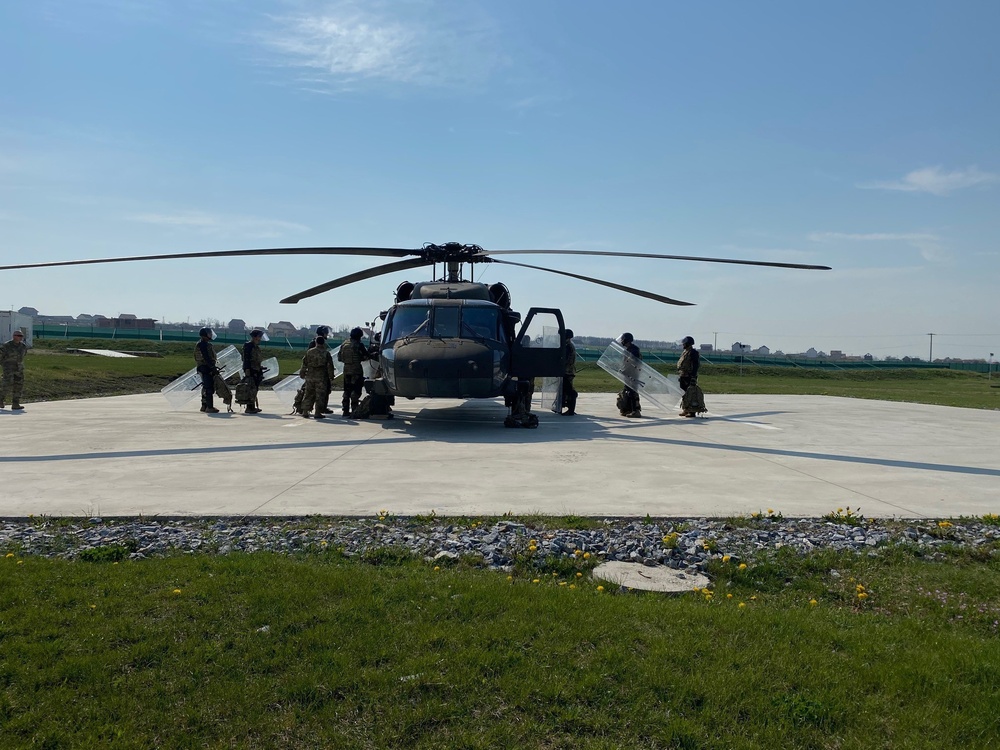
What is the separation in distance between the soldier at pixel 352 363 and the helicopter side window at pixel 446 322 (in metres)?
2.48

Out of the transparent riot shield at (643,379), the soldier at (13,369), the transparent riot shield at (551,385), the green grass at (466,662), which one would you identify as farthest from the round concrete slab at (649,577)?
the soldier at (13,369)

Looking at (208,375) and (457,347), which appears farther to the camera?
(208,375)

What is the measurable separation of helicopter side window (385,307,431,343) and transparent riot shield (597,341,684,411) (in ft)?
15.8

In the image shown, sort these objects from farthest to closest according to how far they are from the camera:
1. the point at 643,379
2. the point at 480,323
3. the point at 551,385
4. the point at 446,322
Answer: the point at 551,385 < the point at 643,379 < the point at 480,323 < the point at 446,322

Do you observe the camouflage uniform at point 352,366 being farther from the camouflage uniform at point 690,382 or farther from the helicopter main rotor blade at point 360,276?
the camouflage uniform at point 690,382

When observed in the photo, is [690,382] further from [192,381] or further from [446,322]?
[192,381]

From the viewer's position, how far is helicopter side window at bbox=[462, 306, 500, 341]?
12.6 m

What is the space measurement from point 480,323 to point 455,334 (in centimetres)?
55

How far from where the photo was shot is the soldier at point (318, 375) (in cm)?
1446

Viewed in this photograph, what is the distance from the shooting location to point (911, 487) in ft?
25.5

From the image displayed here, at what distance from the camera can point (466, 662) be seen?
341cm

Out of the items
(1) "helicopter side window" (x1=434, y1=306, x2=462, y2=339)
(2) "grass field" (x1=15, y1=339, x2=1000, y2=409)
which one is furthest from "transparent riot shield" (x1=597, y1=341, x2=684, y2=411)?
(1) "helicopter side window" (x1=434, y1=306, x2=462, y2=339)

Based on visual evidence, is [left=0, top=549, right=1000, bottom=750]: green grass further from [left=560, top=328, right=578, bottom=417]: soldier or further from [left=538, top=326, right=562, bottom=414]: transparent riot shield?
[left=560, top=328, right=578, bottom=417]: soldier

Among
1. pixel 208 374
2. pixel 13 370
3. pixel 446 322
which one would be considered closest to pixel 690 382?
pixel 446 322
